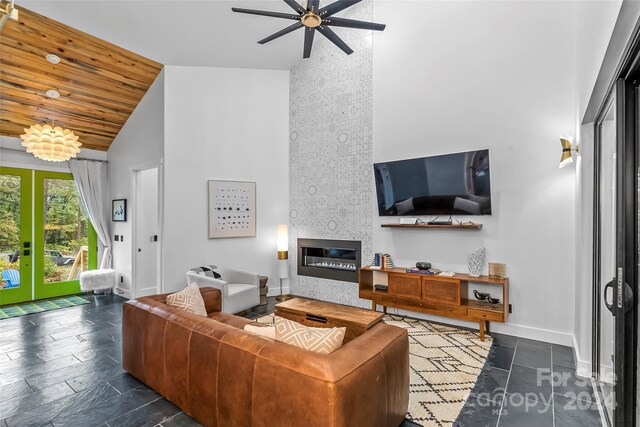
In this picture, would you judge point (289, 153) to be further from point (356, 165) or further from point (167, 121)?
point (167, 121)

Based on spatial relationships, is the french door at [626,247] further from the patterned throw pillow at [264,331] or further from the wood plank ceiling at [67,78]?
the wood plank ceiling at [67,78]

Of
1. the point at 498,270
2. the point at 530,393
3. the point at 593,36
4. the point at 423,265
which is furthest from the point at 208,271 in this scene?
the point at 593,36

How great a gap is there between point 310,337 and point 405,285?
8.57 feet

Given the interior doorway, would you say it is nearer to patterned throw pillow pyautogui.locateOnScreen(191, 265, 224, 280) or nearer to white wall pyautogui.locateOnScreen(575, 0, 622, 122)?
patterned throw pillow pyautogui.locateOnScreen(191, 265, 224, 280)

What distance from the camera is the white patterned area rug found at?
7.70 feet

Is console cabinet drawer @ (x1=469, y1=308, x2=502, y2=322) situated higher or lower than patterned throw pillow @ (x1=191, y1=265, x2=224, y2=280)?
lower

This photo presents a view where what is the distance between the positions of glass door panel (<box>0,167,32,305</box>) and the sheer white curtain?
0.69 metres

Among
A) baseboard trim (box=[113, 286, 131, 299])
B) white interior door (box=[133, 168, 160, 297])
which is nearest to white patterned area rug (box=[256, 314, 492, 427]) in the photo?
white interior door (box=[133, 168, 160, 297])

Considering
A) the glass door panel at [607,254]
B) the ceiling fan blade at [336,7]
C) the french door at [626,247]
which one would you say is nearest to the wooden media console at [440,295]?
the glass door panel at [607,254]

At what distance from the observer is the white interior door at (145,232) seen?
18.1 feet

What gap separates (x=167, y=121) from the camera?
488 centimetres

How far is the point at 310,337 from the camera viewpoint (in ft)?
6.05

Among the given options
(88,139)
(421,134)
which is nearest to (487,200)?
(421,134)

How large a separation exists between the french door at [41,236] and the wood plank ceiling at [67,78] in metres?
0.88
